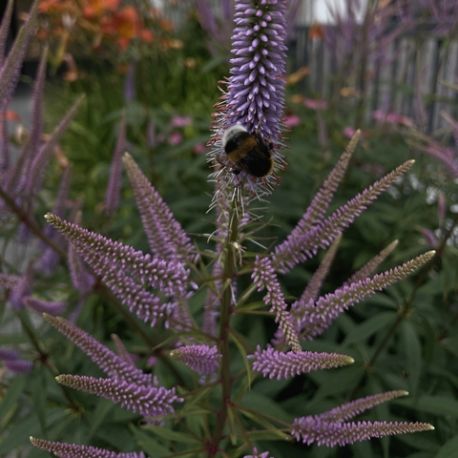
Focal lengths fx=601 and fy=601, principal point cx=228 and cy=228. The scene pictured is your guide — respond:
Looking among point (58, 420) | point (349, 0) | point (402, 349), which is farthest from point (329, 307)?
point (349, 0)

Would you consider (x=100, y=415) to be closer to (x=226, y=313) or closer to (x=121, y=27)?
(x=226, y=313)

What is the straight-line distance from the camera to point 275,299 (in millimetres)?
1208

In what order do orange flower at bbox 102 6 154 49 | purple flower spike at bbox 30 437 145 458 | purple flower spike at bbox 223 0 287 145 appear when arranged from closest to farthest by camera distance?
purple flower spike at bbox 223 0 287 145 → purple flower spike at bbox 30 437 145 458 → orange flower at bbox 102 6 154 49

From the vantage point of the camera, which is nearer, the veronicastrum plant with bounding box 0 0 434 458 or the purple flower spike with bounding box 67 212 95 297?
the veronicastrum plant with bounding box 0 0 434 458

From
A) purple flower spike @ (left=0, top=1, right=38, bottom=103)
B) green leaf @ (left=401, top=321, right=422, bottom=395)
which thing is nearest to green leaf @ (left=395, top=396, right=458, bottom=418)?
green leaf @ (left=401, top=321, right=422, bottom=395)

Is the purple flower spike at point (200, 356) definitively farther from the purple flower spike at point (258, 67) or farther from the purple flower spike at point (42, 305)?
the purple flower spike at point (42, 305)

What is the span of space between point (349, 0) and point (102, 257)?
2.80 metres

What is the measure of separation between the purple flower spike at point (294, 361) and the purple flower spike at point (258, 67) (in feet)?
1.47

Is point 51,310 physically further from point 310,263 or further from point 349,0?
point 349,0

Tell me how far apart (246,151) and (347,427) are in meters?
0.68

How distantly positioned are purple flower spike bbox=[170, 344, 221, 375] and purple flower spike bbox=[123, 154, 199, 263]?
205 millimetres

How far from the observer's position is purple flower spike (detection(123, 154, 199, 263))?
1.38 metres

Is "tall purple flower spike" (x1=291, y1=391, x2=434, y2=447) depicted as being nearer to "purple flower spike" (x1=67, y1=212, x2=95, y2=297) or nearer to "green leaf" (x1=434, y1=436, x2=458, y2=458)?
"green leaf" (x1=434, y1=436, x2=458, y2=458)

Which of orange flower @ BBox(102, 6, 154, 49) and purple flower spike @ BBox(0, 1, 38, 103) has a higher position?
orange flower @ BBox(102, 6, 154, 49)
